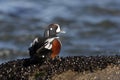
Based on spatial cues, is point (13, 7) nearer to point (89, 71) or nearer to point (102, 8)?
point (102, 8)

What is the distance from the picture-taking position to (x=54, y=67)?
10062 mm

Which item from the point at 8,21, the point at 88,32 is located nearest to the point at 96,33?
the point at 88,32

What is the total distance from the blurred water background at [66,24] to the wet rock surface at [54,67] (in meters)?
8.48

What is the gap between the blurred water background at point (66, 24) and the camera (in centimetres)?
2097

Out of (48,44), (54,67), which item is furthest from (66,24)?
(54,67)

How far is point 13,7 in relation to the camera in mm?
28438

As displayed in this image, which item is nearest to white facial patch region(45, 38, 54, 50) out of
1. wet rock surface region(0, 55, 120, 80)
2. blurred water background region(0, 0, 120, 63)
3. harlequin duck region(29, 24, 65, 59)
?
harlequin duck region(29, 24, 65, 59)

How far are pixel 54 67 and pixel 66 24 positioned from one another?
15760 millimetres

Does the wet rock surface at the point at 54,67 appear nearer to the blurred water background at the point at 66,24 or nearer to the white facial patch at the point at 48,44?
the white facial patch at the point at 48,44

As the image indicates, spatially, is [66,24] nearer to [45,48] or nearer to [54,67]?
[45,48]

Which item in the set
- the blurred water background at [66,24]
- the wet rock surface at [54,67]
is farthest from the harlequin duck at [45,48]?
the blurred water background at [66,24]

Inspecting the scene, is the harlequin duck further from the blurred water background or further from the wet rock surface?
the blurred water background

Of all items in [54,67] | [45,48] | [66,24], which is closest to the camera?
[54,67]

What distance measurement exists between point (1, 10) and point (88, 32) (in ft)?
17.4
